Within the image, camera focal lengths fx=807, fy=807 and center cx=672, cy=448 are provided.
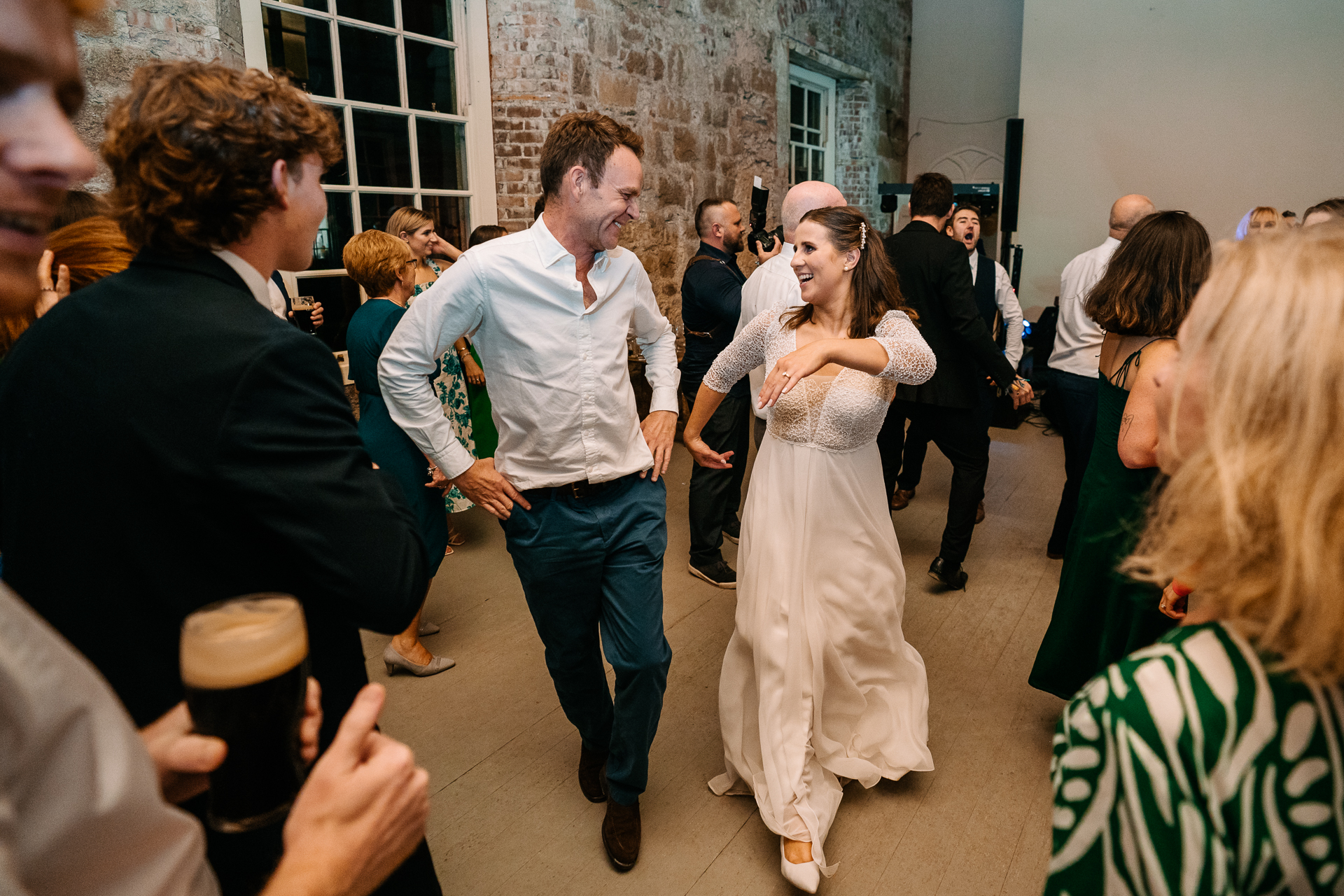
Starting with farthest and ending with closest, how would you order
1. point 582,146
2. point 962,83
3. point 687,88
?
point 962,83 < point 687,88 < point 582,146

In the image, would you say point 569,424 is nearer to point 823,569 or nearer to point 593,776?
point 823,569

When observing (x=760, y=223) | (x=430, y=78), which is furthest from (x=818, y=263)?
(x=430, y=78)

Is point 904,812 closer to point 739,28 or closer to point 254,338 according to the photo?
point 254,338

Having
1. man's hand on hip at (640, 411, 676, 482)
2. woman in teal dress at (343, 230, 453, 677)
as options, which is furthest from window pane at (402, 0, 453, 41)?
man's hand on hip at (640, 411, 676, 482)

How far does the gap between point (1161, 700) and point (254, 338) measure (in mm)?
1025

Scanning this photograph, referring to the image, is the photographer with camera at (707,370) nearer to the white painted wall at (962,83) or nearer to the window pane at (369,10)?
the window pane at (369,10)

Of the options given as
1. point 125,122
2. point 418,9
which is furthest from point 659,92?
point 125,122

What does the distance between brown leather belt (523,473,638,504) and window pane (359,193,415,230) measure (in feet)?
10.5

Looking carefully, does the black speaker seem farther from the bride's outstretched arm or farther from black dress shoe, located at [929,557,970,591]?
the bride's outstretched arm

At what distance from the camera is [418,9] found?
4754 mm

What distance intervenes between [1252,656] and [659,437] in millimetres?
1560

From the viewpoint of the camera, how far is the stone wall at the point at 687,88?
16.7ft

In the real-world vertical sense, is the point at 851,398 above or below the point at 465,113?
below

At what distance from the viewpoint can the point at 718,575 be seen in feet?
12.2
